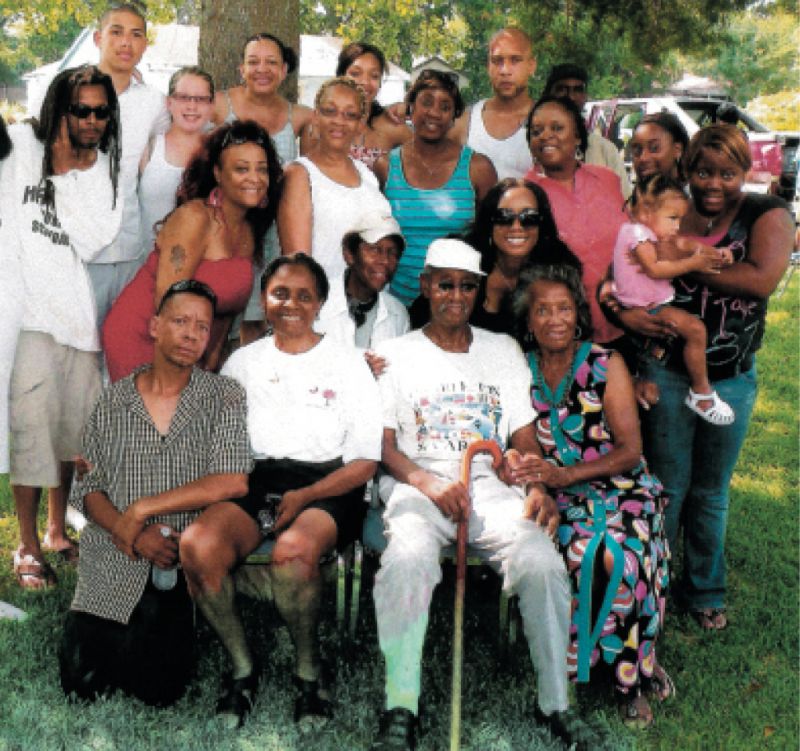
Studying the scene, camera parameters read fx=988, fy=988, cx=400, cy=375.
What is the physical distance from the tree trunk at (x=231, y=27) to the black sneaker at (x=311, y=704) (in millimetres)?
4234

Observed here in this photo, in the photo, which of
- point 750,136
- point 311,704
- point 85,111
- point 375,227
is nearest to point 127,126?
point 85,111

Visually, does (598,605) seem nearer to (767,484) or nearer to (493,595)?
(493,595)

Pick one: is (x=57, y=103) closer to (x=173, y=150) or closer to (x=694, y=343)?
(x=173, y=150)

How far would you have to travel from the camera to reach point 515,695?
392 centimetres

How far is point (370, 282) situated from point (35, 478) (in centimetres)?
182

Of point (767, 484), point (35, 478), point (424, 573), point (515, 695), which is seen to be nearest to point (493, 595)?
point (515, 695)

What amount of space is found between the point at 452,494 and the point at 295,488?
654 mm

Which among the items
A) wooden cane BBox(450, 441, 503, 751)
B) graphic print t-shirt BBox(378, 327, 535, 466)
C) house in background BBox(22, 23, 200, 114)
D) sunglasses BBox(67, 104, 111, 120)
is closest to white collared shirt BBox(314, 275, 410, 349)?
graphic print t-shirt BBox(378, 327, 535, 466)

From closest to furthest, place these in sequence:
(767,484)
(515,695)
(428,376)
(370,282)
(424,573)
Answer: (424,573)
(515,695)
(428,376)
(370,282)
(767,484)

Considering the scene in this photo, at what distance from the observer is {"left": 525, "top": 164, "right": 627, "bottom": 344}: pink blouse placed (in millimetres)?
4605

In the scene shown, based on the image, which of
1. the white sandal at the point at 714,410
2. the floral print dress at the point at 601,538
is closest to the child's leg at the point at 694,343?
the white sandal at the point at 714,410

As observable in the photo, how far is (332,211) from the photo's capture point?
4602 mm

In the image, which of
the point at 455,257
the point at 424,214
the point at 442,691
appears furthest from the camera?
the point at 424,214

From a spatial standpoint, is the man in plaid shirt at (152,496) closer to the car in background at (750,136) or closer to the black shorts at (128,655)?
the black shorts at (128,655)
